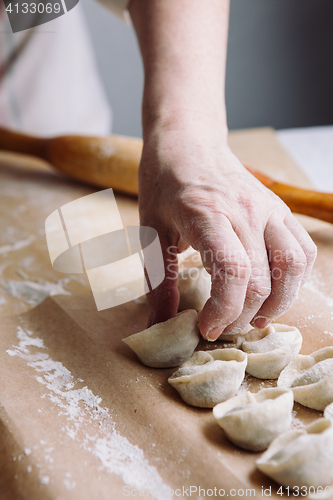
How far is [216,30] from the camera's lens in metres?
1.21

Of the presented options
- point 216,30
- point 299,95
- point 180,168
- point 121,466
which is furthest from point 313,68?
point 121,466

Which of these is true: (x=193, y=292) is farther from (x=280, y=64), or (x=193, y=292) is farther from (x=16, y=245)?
(x=280, y=64)

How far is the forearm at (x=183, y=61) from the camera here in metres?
1.09

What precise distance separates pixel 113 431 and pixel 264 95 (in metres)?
3.65

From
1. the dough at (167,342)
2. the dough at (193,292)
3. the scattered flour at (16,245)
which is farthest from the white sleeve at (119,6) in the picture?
the dough at (167,342)

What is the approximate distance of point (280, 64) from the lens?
143 inches

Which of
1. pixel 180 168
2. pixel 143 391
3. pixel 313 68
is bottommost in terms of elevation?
pixel 313 68

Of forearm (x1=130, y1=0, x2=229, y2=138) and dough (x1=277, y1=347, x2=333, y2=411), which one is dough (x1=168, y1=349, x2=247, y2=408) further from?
forearm (x1=130, y1=0, x2=229, y2=138)

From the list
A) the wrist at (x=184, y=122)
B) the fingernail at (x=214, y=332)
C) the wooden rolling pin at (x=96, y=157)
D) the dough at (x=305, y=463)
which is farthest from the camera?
the wooden rolling pin at (x=96, y=157)

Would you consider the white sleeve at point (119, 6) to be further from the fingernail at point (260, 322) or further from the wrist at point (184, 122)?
the fingernail at point (260, 322)

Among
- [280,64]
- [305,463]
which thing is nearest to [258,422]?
[305,463]

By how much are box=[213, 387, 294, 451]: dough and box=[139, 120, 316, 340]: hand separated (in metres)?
0.16

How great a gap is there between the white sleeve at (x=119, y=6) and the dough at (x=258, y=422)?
1.33m

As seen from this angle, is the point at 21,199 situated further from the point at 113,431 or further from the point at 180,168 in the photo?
the point at 113,431
